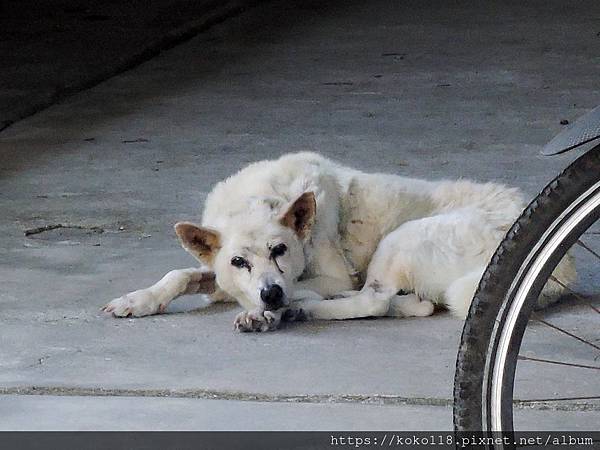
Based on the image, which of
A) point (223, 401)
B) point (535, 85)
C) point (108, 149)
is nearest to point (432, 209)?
point (223, 401)

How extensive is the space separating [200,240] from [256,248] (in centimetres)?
28

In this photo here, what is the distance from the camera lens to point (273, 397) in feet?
14.5

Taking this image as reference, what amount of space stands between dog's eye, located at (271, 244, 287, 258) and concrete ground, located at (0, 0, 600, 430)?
0.95 feet

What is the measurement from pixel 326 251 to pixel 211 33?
8310 mm

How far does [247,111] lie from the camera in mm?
9703

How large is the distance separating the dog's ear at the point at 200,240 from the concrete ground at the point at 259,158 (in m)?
0.23

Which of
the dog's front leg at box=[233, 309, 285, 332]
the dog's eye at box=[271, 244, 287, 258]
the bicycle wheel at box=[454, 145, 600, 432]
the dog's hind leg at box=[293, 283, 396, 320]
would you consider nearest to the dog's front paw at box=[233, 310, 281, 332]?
the dog's front leg at box=[233, 309, 285, 332]

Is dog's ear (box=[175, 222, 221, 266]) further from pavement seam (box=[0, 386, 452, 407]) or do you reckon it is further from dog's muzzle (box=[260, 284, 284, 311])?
pavement seam (box=[0, 386, 452, 407])

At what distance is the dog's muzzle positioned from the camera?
511 centimetres

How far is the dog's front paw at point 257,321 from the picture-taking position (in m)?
5.10

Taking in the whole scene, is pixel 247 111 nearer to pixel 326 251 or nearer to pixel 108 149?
pixel 108 149

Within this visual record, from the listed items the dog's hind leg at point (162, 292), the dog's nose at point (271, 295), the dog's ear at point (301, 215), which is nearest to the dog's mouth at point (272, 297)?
the dog's nose at point (271, 295)

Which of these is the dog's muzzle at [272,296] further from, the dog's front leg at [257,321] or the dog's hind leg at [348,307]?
the dog's hind leg at [348,307]

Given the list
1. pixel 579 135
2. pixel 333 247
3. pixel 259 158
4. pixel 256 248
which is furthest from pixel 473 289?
pixel 259 158
